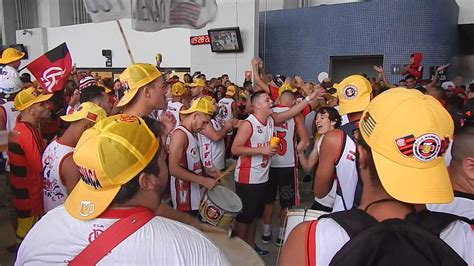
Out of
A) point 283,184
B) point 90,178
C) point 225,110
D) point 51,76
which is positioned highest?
point 51,76

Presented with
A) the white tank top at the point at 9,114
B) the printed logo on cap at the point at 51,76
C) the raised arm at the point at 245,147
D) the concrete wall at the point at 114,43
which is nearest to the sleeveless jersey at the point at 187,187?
the raised arm at the point at 245,147

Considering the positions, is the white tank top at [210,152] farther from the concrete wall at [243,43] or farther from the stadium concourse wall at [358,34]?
the stadium concourse wall at [358,34]

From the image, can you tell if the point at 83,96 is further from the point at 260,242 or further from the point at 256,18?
the point at 256,18

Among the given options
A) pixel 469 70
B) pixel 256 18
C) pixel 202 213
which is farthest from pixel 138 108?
pixel 469 70

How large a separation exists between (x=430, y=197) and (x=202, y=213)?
6.93ft

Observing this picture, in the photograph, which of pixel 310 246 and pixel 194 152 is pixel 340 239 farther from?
pixel 194 152

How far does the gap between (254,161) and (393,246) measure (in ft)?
9.26

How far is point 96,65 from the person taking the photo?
17.1 meters

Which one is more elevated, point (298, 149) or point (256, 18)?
point (256, 18)

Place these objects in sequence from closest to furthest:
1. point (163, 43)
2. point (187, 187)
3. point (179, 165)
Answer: point (179, 165) < point (187, 187) < point (163, 43)

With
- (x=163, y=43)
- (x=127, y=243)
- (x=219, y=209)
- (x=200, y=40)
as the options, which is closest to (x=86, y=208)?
(x=127, y=243)

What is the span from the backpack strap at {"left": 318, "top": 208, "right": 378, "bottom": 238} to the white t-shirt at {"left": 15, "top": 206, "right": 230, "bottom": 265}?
453 mm

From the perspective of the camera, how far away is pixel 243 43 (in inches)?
488

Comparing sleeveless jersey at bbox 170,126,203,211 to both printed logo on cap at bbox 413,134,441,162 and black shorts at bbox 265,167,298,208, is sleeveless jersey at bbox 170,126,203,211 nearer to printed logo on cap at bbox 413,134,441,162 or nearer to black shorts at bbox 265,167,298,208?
black shorts at bbox 265,167,298,208
